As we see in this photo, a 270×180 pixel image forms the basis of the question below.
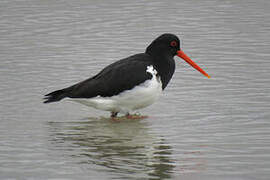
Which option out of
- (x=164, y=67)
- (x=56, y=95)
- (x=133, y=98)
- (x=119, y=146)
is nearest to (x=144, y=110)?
(x=164, y=67)

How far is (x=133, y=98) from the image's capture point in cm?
844

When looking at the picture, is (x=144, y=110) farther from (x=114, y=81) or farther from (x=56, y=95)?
(x=56, y=95)

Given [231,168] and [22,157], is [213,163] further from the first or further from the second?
[22,157]

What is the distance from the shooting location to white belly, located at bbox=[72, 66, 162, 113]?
330 inches

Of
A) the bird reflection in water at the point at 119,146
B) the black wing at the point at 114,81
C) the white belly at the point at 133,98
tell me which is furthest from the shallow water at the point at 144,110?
the black wing at the point at 114,81

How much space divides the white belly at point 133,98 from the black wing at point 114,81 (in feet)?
0.20

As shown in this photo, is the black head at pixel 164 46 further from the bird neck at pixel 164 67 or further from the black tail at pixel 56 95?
the black tail at pixel 56 95

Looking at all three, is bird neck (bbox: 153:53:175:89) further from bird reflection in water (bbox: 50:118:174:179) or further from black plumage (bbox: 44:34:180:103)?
bird reflection in water (bbox: 50:118:174:179)

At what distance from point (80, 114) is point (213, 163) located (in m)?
3.16

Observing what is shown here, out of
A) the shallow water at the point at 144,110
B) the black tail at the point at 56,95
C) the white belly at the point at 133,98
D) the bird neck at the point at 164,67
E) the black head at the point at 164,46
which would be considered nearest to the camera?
the shallow water at the point at 144,110

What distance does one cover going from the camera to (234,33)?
13.8 m

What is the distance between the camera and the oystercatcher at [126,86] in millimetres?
8398

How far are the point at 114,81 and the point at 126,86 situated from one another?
208mm

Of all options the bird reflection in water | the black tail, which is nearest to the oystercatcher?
the black tail
